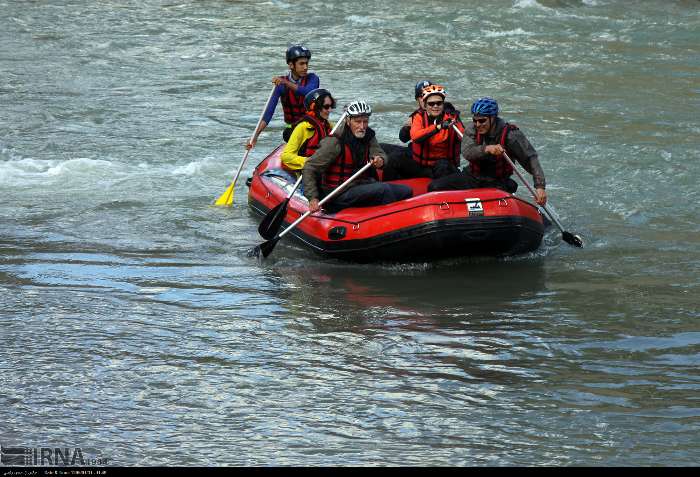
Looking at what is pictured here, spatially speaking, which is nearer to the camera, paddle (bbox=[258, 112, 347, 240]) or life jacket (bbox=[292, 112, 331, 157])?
paddle (bbox=[258, 112, 347, 240])

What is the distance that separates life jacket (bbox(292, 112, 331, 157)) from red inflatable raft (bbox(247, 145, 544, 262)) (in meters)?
0.78

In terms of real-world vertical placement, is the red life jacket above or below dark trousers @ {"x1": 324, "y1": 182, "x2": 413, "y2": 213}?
above

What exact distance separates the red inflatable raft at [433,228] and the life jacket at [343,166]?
0.87ft

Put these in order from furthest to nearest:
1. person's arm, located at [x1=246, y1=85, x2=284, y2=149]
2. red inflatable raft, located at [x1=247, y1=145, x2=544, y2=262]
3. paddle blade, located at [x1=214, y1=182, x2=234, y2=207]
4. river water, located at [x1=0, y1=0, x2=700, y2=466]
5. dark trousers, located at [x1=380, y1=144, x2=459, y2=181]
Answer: paddle blade, located at [x1=214, y1=182, x2=234, y2=207] < person's arm, located at [x1=246, y1=85, x2=284, y2=149] < dark trousers, located at [x1=380, y1=144, x2=459, y2=181] < red inflatable raft, located at [x1=247, y1=145, x2=544, y2=262] < river water, located at [x1=0, y1=0, x2=700, y2=466]

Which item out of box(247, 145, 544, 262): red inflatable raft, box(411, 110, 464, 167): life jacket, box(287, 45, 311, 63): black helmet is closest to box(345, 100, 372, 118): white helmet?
box(247, 145, 544, 262): red inflatable raft

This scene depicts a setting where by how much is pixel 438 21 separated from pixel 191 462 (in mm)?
16360

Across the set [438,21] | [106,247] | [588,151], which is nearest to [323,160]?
[106,247]

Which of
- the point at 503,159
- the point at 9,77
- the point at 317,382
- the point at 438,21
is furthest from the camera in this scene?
the point at 438,21

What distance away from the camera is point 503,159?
8617 mm

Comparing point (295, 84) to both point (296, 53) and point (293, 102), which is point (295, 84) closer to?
point (293, 102)

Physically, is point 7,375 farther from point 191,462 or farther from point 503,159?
point 503,159

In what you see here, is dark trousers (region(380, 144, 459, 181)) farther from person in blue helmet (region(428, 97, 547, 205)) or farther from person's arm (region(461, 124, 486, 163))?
person's arm (region(461, 124, 486, 163))

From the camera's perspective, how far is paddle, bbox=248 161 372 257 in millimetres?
8469

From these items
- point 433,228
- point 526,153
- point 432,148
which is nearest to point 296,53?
point 432,148
